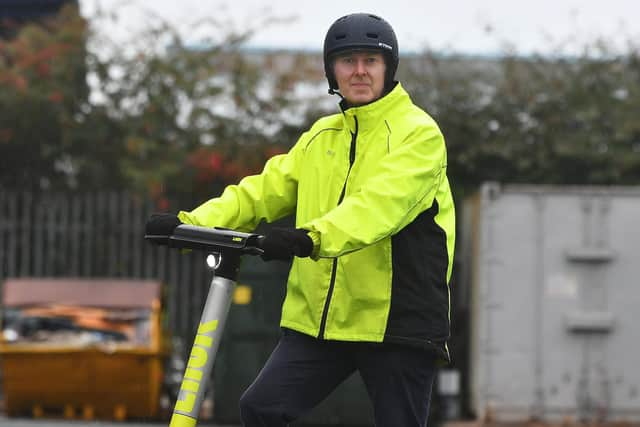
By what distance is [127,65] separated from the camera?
14953mm

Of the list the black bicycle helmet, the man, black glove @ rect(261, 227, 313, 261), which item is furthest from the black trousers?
the black bicycle helmet

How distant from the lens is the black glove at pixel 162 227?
4020 mm

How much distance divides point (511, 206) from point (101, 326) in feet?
11.9

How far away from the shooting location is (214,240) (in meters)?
3.86

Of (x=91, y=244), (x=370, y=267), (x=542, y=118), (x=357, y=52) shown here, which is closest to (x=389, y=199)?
(x=370, y=267)

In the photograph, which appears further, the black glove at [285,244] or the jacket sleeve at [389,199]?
the jacket sleeve at [389,199]

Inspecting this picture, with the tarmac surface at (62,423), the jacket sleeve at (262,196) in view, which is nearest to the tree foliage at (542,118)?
the tarmac surface at (62,423)

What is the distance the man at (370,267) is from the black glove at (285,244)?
251 millimetres

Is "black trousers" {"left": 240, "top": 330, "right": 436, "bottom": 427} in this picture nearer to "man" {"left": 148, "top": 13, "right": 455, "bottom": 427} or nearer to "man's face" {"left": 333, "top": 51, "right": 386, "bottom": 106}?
"man" {"left": 148, "top": 13, "right": 455, "bottom": 427}

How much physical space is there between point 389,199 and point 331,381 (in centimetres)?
64

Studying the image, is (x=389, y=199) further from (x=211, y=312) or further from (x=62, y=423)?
(x=62, y=423)

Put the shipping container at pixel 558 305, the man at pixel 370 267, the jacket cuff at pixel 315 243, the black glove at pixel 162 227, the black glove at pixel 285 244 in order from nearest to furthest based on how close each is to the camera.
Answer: the black glove at pixel 285 244
the jacket cuff at pixel 315 243
the black glove at pixel 162 227
the man at pixel 370 267
the shipping container at pixel 558 305

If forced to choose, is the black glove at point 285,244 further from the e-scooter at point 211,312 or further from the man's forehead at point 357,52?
the man's forehead at point 357,52

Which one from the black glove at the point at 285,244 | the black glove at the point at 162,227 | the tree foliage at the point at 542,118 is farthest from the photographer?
the tree foliage at the point at 542,118
